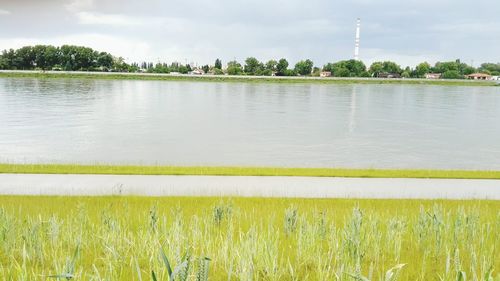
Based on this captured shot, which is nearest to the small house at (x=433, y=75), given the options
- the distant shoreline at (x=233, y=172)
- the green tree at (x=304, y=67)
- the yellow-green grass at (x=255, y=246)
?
the green tree at (x=304, y=67)

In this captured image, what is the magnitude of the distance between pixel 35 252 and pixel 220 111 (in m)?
32.5

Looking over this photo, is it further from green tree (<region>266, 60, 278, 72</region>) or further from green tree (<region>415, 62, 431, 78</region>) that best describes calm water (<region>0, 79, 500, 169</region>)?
green tree (<region>415, 62, 431, 78</region>)

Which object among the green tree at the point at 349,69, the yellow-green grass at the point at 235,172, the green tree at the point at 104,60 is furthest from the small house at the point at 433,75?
the yellow-green grass at the point at 235,172

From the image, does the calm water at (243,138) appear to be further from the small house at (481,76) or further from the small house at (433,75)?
the small house at (481,76)

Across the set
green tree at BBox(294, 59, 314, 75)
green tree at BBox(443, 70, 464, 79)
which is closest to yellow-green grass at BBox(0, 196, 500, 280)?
green tree at BBox(294, 59, 314, 75)

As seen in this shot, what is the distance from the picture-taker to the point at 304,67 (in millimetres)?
169000

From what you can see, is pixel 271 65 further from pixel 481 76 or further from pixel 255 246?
pixel 255 246

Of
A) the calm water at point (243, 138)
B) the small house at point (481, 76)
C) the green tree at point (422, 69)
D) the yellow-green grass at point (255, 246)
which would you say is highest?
the green tree at point (422, 69)

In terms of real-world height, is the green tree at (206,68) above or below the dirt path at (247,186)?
above

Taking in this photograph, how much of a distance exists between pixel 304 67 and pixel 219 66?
33.6 meters

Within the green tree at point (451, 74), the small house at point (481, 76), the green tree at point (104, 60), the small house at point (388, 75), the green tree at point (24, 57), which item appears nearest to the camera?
the green tree at point (24, 57)

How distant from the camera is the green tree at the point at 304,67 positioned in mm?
168750

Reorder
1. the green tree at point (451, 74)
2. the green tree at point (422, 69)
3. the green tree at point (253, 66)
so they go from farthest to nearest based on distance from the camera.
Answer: the green tree at point (422, 69)
the green tree at point (451, 74)
the green tree at point (253, 66)

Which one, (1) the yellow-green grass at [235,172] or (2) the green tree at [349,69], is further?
(2) the green tree at [349,69]
